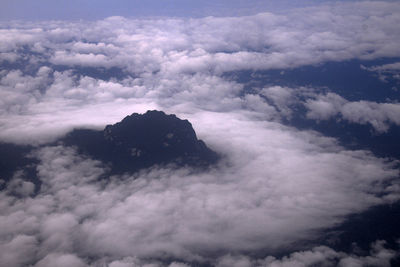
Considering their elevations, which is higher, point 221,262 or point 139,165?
point 139,165

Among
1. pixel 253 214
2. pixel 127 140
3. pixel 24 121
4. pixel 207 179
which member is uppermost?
pixel 24 121

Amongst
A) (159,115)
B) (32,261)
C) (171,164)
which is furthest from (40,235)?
(159,115)

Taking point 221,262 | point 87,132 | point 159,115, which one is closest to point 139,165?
point 159,115

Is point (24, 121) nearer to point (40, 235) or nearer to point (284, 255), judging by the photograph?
point (40, 235)

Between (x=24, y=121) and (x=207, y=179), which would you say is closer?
(x=207, y=179)

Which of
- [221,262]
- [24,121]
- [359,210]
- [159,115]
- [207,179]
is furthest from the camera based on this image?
[24,121]

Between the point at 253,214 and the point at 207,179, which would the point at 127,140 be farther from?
the point at 253,214

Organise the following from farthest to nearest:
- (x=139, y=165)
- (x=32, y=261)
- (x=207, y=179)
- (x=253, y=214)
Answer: (x=139, y=165), (x=207, y=179), (x=253, y=214), (x=32, y=261)
